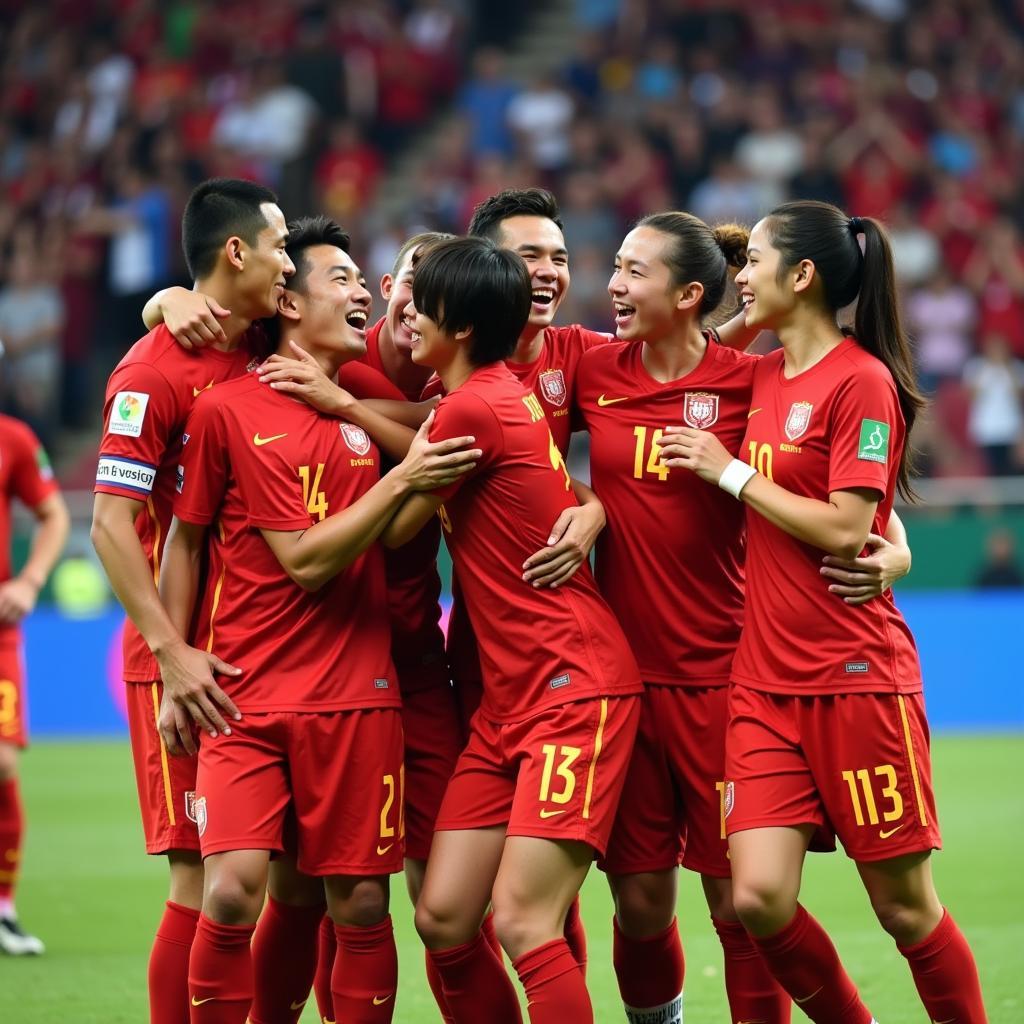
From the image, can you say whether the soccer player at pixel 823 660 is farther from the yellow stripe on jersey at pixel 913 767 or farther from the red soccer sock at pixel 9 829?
the red soccer sock at pixel 9 829

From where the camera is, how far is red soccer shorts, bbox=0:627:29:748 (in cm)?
707

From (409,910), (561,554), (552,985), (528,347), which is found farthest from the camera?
(409,910)

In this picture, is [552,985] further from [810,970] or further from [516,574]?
[516,574]

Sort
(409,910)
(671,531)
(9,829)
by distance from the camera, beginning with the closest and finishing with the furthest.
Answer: (671,531), (9,829), (409,910)

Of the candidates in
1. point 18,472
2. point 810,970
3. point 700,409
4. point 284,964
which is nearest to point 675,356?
point 700,409

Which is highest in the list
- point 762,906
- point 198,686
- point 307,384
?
point 307,384

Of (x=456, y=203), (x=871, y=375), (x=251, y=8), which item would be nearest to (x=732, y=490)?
(x=871, y=375)

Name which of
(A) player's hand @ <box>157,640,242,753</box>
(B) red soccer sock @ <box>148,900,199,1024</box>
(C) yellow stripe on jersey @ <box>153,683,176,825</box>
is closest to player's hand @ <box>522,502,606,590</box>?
(A) player's hand @ <box>157,640,242,753</box>

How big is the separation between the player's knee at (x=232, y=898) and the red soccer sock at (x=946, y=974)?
1756mm

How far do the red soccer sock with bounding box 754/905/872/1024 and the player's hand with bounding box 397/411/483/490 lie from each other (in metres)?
Answer: 1.48

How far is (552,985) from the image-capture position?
4285 mm

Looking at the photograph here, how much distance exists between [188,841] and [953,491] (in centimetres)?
868

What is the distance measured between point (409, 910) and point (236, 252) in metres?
3.70

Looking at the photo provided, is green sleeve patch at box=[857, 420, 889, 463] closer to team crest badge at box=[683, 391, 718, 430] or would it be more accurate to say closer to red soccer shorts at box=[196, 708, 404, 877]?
team crest badge at box=[683, 391, 718, 430]
